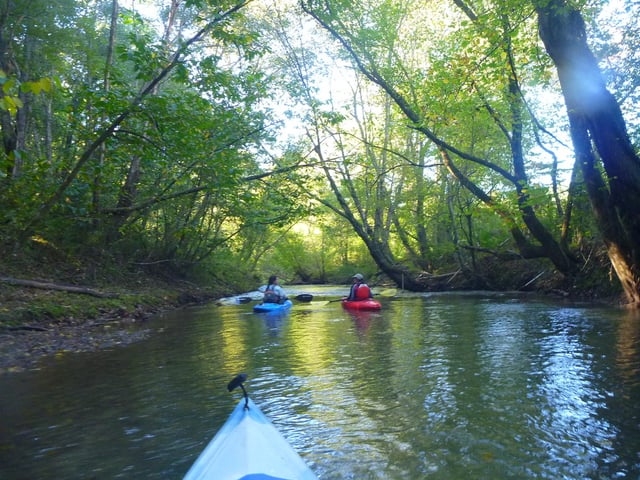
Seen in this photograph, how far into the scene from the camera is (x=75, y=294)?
37.3 ft

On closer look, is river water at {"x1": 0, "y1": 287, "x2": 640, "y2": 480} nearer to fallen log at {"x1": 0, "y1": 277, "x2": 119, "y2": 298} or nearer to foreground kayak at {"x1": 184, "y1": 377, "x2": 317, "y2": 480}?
foreground kayak at {"x1": 184, "y1": 377, "x2": 317, "y2": 480}

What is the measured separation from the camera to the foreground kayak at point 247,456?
85.3 inches

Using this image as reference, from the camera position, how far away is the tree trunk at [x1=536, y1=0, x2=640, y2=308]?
941cm

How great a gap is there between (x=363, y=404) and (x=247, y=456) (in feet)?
8.93

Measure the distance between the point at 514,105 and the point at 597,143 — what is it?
4132mm

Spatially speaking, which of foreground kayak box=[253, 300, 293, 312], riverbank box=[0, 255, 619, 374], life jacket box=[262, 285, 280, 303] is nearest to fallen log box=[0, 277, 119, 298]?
riverbank box=[0, 255, 619, 374]

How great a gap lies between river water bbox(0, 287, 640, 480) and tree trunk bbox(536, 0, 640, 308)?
101 inches

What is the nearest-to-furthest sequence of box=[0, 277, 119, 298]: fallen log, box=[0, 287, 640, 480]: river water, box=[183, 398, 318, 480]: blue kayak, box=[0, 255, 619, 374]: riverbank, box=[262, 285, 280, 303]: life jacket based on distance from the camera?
box=[183, 398, 318, 480]: blue kayak < box=[0, 287, 640, 480]: river water < box=[0, 255, 619, 374]: riverbank < box=[0, 277, 119, 298]: fallen log < box=[262, 285, 280, 303]: life jacket

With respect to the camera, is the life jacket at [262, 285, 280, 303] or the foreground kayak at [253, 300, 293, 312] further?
the life jacket at [262, 285, 280, 303]

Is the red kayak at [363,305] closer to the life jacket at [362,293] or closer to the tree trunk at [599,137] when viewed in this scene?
the life jacket at [362,293]

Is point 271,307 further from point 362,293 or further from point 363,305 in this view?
point 362,293

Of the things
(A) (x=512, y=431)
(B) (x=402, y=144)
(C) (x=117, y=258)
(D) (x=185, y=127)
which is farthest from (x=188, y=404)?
(B) (x=402, y=144)

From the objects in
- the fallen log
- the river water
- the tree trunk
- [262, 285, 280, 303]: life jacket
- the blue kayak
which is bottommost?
the river water

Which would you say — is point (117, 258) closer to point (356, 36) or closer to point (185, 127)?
point (185, 127)
